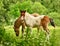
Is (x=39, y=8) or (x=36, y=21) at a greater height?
(x=36, y=21)

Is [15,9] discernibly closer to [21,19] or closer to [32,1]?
[32,1]

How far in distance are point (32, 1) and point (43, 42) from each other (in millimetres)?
57157

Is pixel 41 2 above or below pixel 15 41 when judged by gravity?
below

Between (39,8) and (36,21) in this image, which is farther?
(39,8)

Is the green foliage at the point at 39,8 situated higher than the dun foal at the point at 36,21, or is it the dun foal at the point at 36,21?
the dun foal at the point at 36,21

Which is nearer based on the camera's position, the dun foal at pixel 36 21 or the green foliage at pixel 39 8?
the dun foal at pixel 36 21

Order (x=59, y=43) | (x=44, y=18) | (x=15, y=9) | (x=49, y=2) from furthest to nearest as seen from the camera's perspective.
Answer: (x=49, y=2)
(x=15, y=9)
(x=44, y=18)
(x=59, y=43)

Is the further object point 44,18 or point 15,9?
point 15,9

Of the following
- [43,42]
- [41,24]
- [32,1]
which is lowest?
[32,1]

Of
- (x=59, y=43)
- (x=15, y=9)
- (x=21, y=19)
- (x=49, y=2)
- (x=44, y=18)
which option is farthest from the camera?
(x=49, y=2)

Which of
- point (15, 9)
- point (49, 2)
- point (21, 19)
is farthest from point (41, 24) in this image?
point (49, 2)

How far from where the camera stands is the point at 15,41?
6.50 meters

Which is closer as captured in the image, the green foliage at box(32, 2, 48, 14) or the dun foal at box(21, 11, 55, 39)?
the dun foal at box(21, 11, 55, 39)

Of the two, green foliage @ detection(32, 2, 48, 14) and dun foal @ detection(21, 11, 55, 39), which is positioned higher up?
dun foal @ detection(21, 11, 55, 39)
